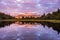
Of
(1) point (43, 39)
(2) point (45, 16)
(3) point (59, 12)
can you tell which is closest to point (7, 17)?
(2) point (45, 16)

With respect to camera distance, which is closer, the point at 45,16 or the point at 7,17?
Result: the point at 45,16

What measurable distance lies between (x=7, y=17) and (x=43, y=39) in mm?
156235

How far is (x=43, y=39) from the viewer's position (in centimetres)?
→ 1781

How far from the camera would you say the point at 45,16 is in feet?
479

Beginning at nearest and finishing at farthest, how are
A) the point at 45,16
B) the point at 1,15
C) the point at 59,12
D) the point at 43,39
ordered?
the point at 43,39, the point at 59,12, the point at 45,16, the point at 1,15

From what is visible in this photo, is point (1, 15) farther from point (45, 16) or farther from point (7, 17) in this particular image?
point (45, 16)

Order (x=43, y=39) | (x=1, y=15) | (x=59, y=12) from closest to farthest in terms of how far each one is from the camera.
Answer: (x=43, y=39) → (x=59, y=12) → (x=1, y=15)

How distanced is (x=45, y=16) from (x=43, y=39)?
129 meters

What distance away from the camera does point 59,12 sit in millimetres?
123688

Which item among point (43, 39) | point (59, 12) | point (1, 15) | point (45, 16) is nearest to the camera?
point (43, 39)

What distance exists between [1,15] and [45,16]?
46.5 metres

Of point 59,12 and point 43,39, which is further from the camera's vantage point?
point 59,12

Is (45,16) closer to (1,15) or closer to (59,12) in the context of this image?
(59,12)

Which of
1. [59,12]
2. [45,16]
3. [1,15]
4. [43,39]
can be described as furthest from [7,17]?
[43,39]
